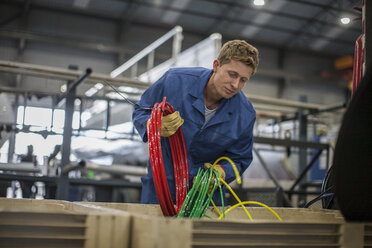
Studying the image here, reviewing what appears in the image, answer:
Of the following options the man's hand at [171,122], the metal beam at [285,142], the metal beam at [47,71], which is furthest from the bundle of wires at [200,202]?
the metal beam at [285,142]

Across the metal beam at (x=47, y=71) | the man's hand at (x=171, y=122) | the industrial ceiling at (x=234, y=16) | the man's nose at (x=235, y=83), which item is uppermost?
the industrial ceiling at (x=234, y=16)

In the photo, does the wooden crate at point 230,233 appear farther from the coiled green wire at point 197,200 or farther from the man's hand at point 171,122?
the man's hand at point 171,122

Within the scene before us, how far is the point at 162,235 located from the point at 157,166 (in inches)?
21.8

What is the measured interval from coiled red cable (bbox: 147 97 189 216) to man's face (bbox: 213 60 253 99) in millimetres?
300

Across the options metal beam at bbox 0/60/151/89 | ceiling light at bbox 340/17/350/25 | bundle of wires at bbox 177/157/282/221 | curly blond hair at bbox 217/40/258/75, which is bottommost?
bundle of wires at bbox 177/157/282/221

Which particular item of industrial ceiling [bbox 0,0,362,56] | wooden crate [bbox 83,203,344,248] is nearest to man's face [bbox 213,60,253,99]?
wooden crate [bbox 83,203,344,248]

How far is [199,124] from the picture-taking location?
1.92 m

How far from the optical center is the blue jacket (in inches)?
75.0

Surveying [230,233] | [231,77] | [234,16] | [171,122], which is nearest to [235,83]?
[231,77]

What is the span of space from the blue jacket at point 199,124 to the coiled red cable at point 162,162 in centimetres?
26

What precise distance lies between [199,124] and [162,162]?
2.33 ft

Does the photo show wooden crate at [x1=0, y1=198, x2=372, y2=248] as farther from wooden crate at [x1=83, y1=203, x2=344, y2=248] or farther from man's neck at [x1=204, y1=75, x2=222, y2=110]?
man's neck at [x1=204, y1=75, x2=222, y2=110]

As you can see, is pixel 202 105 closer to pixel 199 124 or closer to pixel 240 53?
pixel 199 124

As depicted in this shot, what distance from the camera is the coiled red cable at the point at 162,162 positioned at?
1230 mm
